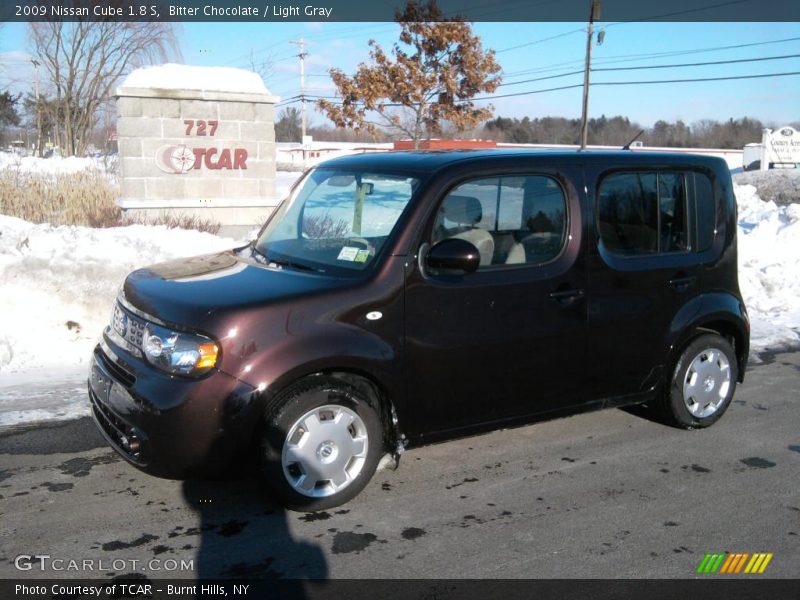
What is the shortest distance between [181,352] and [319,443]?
0.85 metres

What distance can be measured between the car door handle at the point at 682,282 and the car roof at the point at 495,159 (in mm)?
801

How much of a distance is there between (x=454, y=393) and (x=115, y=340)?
197cm

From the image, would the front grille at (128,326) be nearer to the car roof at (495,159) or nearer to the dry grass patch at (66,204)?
the car roof at (495,159)

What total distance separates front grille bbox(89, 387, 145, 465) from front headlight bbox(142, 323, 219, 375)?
15.2 inches

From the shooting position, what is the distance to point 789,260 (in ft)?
35.8

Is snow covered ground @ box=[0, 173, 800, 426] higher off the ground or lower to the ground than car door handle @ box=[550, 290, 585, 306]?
lower

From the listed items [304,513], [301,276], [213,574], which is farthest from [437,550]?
[301,276]

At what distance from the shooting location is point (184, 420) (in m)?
3.65

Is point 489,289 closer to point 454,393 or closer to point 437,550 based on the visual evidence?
point 454,393

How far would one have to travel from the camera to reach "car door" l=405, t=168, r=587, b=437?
13.8ft

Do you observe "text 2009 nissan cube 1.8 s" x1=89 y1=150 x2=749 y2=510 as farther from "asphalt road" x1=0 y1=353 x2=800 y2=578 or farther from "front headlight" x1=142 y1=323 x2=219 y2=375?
"asphalt road" x1=0 y1=353 x2=800 y2=578

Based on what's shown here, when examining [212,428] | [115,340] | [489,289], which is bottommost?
[212,428]

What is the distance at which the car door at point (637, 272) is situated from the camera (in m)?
4.78

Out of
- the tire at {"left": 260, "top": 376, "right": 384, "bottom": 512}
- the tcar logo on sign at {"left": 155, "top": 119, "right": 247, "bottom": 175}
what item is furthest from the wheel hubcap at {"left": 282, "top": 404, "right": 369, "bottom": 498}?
the tcar logo on sign at {"left": 155, "top": 119, "right": 247, "bottom": 175}
